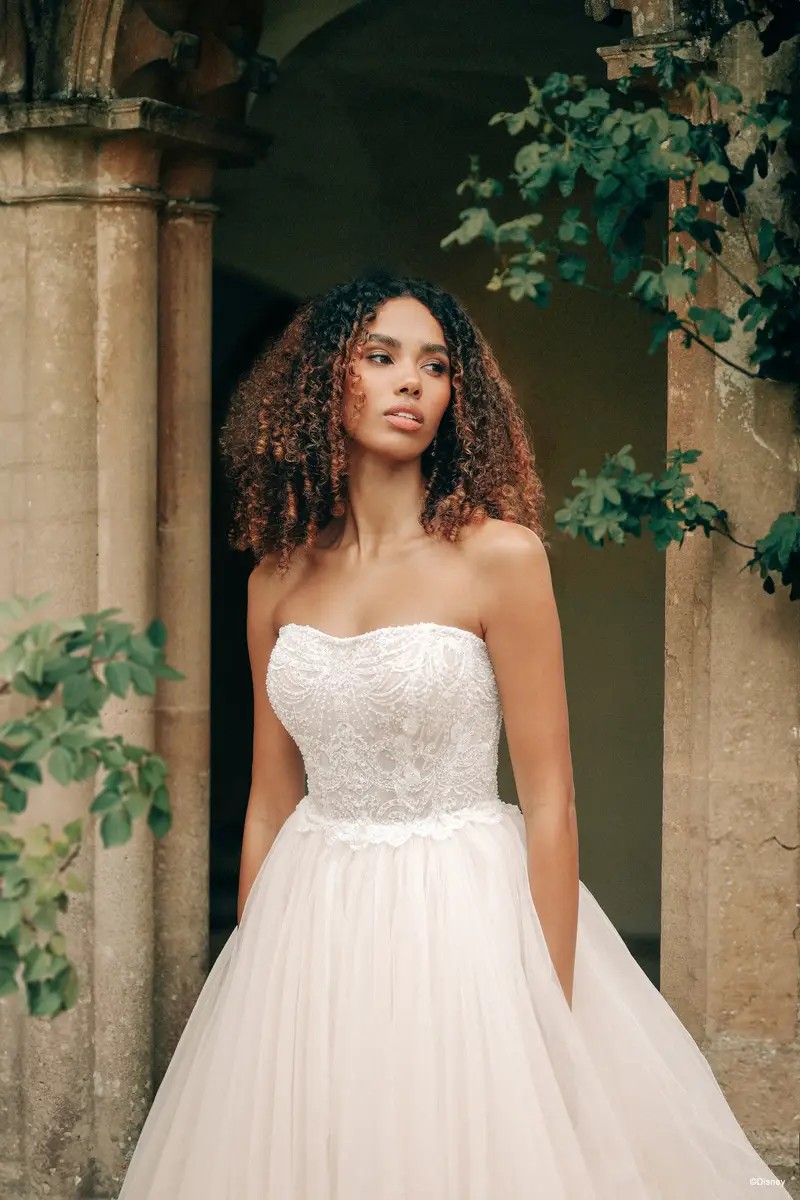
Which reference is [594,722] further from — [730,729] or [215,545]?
[730,729]

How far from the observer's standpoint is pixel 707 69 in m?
3.65

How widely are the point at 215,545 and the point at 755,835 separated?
2.93m

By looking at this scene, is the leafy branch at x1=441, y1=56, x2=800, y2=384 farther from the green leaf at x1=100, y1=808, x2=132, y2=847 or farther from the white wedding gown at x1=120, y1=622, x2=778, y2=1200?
the green leaf at x1=100, y1=808, x2=132, y2=847

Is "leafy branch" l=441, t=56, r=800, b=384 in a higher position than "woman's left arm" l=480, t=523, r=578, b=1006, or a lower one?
higher

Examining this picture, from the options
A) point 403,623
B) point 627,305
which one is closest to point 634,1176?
point 403,623

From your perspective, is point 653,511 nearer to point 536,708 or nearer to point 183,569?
point 536,708

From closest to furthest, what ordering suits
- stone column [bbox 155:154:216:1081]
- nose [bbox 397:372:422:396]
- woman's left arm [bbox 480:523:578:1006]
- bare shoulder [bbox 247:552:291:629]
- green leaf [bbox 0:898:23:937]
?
green leaf [bbox 0:898:23:937] → woman's left arm [bbox 480:523:578:1006] → nose [bbox 397:372:422:396] → bare shoulder [bbox 247:552:291:629] → stone column [bbox 155:154:216:1081]

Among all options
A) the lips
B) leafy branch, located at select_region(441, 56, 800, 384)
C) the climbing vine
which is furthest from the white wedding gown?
leafy branch, located at select_region(441, 56, 800, 384)

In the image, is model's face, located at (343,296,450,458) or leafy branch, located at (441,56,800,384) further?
leafy branch, located at (441,56,800,384)

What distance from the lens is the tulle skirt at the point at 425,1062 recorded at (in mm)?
2770

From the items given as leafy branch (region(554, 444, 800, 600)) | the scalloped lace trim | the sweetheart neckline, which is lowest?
the scalloped lace trim

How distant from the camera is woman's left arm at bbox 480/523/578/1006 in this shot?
2904mm

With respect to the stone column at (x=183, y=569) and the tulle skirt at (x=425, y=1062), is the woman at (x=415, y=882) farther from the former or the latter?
the stone column at (x=183, y=569)

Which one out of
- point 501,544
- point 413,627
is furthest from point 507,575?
point 413,627
